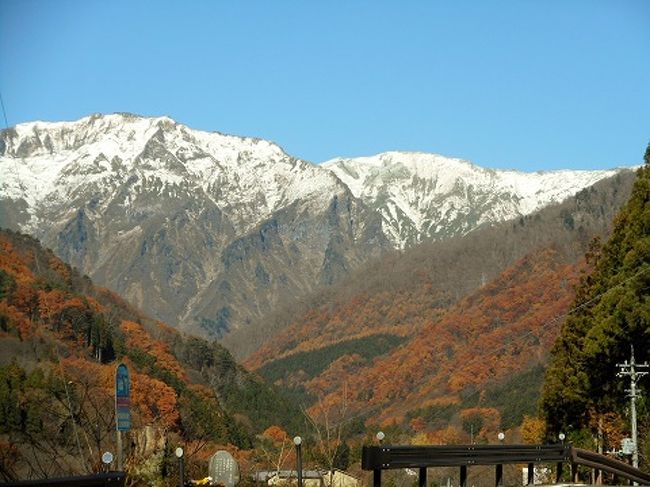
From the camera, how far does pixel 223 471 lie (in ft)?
50.0

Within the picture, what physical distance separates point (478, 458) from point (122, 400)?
186 inches

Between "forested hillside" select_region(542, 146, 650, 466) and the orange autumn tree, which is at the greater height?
"forested hillside" select_region(542, 146, 650, 466)

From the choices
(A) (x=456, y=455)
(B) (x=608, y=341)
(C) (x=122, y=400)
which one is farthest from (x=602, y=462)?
(B) (x=608, y=341)

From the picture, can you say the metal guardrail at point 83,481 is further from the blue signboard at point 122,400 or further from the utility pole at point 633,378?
the utility pole at point 633,378

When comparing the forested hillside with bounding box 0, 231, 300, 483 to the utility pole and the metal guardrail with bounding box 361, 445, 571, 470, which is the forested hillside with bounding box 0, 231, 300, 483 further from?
the utility pole

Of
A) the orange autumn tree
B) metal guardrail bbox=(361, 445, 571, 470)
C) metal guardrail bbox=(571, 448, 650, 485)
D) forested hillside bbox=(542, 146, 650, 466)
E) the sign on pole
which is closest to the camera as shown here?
metal guardrail bbox=(361, 445, 571, 470)

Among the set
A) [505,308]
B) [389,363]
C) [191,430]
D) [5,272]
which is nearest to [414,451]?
[191,430]

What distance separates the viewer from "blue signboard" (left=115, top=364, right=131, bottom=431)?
11.6 meters

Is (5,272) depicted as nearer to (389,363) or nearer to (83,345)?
(83,345)

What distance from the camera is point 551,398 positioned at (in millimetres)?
35062

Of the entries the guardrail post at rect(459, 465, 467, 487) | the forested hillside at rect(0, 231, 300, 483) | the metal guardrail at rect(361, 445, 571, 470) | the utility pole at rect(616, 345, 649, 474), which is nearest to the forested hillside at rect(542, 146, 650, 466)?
the utility pole at rect(616, 345, 649, 474)

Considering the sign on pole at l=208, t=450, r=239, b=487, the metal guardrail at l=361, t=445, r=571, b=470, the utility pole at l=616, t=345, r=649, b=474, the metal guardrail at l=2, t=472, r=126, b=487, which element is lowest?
the metal guardrail at l=2, t=472, r=126, b=487

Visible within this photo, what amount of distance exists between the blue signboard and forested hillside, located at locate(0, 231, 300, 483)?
1.46 ft

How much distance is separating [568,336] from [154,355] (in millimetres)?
77445
